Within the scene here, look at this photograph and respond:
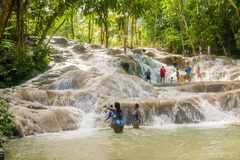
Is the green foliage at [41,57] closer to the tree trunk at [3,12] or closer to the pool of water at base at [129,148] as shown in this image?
the pool of water at base at [129,148]

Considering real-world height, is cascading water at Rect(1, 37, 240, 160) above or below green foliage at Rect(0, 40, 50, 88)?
below

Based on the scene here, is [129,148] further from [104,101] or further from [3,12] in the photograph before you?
[104,101]

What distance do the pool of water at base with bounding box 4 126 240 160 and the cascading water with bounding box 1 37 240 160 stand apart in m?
0.02

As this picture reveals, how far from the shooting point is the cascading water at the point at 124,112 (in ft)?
22.5

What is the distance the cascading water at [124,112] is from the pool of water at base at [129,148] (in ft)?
0.06

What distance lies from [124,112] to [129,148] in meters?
5.14

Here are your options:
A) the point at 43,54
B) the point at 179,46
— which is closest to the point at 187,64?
the point at 179,46

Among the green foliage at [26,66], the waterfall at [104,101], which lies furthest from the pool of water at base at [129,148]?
the green foliage at [26,66]

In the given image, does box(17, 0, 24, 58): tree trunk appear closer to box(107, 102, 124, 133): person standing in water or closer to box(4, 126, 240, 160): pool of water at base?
box(4, 126, 240, 160): pool of water at base

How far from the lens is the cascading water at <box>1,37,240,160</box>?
6855mm

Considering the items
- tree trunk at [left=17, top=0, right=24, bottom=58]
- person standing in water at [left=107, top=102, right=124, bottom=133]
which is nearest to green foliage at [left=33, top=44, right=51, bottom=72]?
person standing in water at [left=107, top=102, right=124, bottom=133]

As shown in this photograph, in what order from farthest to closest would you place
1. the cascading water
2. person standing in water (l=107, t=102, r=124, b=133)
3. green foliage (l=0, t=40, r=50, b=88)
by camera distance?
1. green foliage (l=0, t=40, r=50, b=88)
2. person standing in water (l=107, t=102, r=124, b=133)
3. the cascading water

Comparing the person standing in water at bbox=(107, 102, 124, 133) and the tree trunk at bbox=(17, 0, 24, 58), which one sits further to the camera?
the person standing in water at bbox=(107, 102, 124, 133)

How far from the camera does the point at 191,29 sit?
31.1 meters
